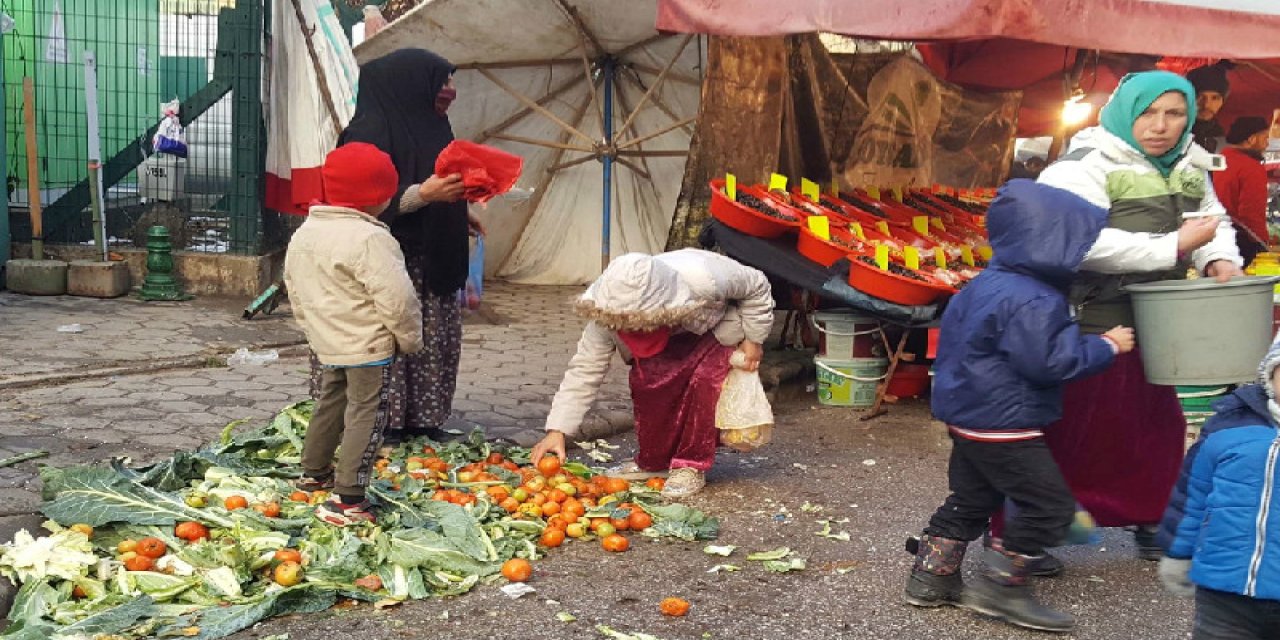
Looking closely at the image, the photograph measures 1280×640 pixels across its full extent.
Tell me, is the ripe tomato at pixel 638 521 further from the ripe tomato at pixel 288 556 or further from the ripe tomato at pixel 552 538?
the ripe tomato at pixel 288 556

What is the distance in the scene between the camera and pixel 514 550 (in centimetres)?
445

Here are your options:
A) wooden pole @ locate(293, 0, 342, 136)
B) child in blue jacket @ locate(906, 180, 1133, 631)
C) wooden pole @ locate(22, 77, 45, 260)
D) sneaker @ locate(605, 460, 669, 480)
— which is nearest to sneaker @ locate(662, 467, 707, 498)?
sneaker @ locate(605, 460, 669, 480)

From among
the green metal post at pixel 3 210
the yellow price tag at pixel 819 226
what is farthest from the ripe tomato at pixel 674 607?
the green metal post at pixel 3 210

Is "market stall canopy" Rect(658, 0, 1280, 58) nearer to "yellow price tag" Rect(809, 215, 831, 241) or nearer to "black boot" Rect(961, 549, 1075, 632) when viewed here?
"yellow price tag" Rect(809, 215, 831, 241)

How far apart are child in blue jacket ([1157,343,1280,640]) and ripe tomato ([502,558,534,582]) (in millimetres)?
2045

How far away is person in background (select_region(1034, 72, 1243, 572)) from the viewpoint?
4.22 metres

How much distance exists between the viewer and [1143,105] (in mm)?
4195

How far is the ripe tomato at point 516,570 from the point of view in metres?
4.16

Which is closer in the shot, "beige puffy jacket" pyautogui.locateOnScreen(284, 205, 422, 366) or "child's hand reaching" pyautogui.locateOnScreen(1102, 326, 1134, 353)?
"child's hand reaching" pyautogui.locateOnScreen(1102, 326, 1134, 353)

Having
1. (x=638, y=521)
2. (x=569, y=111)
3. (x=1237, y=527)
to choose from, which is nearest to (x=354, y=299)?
(x=638, y=521)

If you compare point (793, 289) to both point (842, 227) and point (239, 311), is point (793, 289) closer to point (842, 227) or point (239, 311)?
point (842, 227)

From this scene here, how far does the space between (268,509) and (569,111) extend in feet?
24.0

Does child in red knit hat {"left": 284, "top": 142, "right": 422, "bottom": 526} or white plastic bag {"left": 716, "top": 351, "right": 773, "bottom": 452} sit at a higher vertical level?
child in red knit hat {"left": 284, "top": 142, "right": 422, "bottom": 526}

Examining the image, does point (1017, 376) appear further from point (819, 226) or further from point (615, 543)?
point (819, 226)
